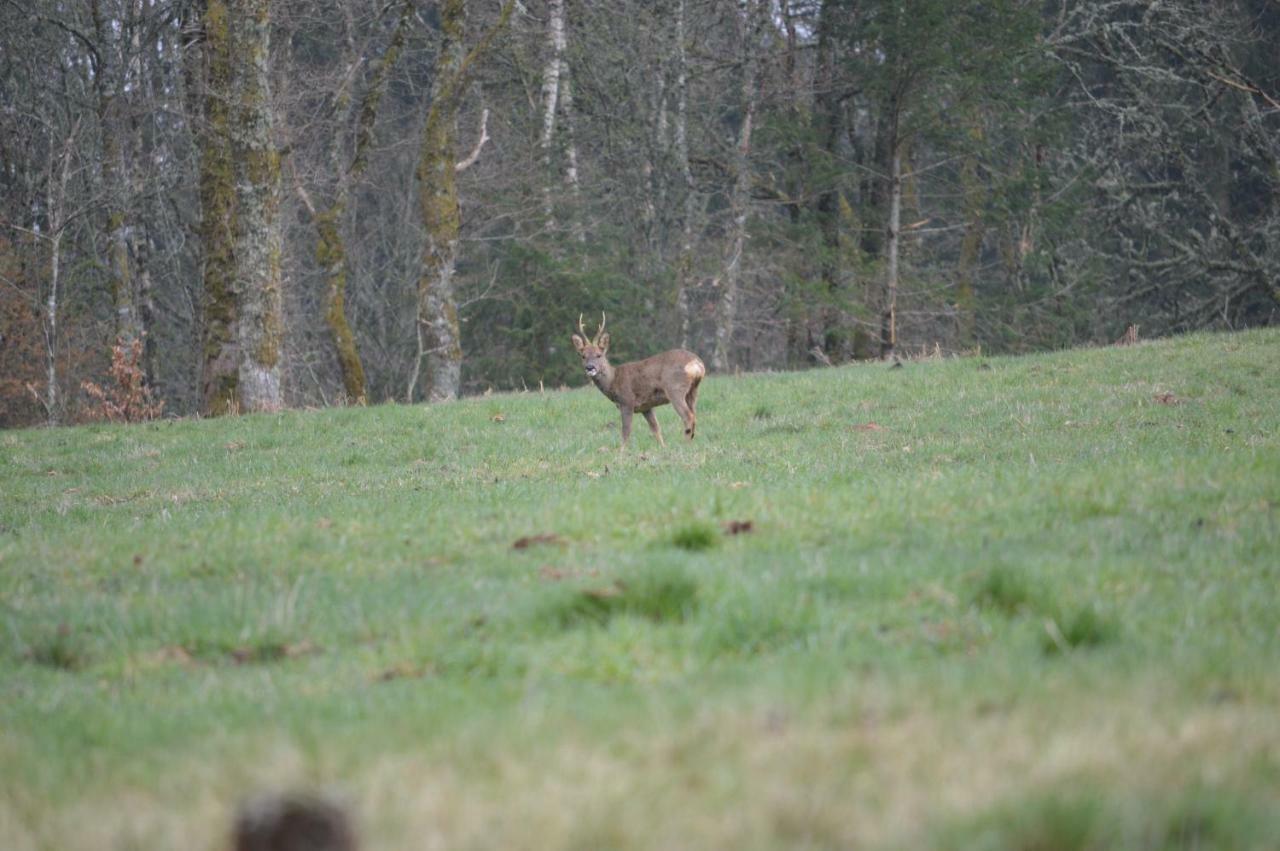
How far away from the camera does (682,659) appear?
509cm

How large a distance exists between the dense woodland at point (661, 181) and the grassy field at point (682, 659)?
19.0 m

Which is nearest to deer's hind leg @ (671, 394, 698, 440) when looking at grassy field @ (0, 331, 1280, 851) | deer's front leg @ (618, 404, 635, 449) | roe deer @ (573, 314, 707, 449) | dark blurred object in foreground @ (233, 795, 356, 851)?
roe deer @ (573, 314, 707, 449)

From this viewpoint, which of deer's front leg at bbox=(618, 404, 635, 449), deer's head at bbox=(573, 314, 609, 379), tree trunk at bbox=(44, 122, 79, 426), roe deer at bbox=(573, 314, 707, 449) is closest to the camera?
deer's front leg at bbox=(618, 404, 635, 449)

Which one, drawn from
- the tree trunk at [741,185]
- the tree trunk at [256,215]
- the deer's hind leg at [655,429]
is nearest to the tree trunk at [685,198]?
the tree trunk at [741,185]

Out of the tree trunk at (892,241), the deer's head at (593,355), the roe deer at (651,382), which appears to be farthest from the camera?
the tree trunk at (892,241)

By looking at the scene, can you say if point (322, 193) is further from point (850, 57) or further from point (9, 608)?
point (9, 608)

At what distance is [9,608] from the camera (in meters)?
6.47

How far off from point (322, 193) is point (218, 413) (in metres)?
13.8

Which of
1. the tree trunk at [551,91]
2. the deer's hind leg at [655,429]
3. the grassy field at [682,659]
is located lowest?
the grassy field at [682,659]

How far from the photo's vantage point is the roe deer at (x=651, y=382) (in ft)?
50.8

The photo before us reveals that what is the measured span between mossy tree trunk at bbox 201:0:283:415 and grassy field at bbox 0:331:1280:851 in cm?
1107

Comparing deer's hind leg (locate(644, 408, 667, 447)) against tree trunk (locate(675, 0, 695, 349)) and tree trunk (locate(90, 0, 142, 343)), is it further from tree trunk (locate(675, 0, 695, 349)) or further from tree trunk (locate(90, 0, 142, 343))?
tree trunk (locate(675, 0, 695, 349))

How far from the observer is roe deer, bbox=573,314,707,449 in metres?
15.5

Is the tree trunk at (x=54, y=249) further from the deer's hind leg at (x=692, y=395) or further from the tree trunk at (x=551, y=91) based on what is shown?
the deer's hind leg at (x=692, y=395)
